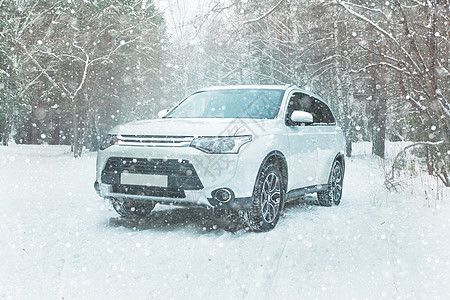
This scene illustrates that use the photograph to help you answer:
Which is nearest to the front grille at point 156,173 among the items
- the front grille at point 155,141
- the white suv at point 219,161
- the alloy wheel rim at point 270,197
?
the white suv at point 219,161

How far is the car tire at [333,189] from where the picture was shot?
Answer: 6.83 meters

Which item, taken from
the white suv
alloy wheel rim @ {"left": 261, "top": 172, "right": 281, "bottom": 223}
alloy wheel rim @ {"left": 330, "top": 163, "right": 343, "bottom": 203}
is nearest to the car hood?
the white suv

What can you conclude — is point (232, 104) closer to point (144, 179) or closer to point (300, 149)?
point (300, 149)

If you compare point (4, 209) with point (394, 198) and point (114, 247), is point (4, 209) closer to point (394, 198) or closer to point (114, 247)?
point (114, 247)

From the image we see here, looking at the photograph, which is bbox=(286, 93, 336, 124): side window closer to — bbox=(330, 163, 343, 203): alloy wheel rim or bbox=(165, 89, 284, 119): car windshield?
bbox=(165, 89, 284, 119): car windshield

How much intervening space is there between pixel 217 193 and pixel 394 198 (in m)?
3.81

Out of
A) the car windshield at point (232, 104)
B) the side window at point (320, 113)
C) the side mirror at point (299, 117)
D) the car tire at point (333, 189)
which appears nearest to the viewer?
the side mirror at point (299, 117)

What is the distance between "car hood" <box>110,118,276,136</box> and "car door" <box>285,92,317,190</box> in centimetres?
54

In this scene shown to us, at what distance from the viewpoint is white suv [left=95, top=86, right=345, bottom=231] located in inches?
172

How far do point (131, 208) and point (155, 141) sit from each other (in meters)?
1.40

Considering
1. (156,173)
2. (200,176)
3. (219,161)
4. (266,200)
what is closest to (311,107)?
(266,200)

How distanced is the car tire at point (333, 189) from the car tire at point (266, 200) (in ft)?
5.94

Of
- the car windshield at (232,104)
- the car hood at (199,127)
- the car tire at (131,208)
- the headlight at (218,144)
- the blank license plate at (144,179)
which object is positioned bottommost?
the car tire at (131,208)

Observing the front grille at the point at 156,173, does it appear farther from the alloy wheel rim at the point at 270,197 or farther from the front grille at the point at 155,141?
the alloy wheel rim at the point at 270,197
